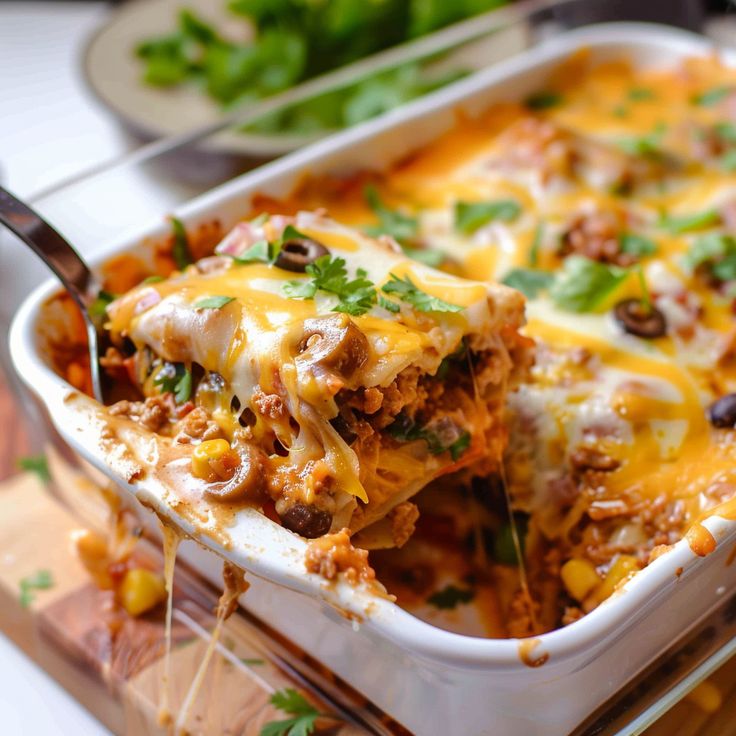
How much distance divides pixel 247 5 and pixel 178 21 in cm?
40

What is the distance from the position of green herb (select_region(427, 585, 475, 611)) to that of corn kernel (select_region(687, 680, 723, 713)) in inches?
17.1

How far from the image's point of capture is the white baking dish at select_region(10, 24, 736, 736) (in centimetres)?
136

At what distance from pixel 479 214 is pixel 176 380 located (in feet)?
3.19

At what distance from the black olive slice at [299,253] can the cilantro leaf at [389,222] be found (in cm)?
56

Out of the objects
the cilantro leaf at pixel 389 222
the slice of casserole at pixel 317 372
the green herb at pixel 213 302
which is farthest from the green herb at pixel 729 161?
the green herb at pixel 213 302

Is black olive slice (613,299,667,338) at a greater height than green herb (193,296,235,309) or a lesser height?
lesser

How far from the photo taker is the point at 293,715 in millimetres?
1794

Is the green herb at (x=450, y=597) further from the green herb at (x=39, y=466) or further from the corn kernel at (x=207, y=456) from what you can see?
the green herb at (x=39, y=466)

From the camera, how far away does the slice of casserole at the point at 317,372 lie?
1.53 meters

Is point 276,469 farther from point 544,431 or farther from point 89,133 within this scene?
point 89,133

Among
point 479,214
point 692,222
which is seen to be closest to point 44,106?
point 479,214

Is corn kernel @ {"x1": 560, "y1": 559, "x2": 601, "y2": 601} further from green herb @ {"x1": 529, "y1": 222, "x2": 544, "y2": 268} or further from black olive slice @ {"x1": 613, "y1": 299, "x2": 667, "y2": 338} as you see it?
green herb @ {"x1": 529, "y1": 222, "x2": 544, "y2": 268}

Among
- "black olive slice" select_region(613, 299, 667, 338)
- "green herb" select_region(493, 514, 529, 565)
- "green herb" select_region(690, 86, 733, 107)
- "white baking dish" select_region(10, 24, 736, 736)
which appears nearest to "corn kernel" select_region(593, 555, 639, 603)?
"white baking dish" select_region(10, 24, 736, 736)

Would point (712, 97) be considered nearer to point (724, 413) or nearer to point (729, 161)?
point (729, 161)
